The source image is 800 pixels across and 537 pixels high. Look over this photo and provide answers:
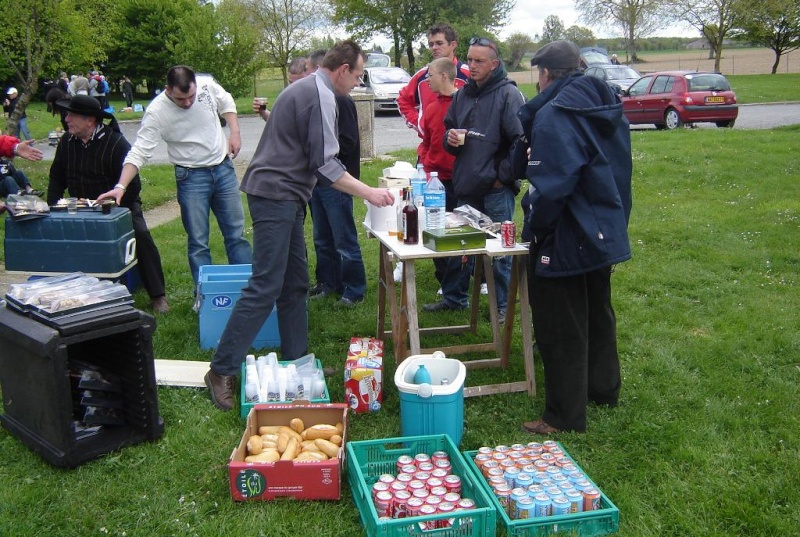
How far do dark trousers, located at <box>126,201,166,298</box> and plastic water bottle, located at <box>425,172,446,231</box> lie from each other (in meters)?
2.52

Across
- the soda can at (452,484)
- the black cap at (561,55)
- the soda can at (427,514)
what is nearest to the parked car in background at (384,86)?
the black cap at (561,55)

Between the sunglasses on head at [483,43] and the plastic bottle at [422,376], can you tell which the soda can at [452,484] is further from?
the sunglasses on head at [483,43]

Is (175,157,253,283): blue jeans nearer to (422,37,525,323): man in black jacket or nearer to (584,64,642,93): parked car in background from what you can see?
(422,37,525,323): man in black jacket

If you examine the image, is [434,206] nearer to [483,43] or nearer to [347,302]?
[483,43]

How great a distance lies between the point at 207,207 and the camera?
559 cm

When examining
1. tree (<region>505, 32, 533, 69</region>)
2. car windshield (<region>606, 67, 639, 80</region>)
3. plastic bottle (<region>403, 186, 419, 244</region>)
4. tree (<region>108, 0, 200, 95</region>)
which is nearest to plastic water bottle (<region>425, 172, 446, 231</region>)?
plastic bottle (<region>403, 186, 419, 244</region>)

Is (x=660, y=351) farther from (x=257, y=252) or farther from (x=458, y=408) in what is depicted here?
(x=257, y=252)

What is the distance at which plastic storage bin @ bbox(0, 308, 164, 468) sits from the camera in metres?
3.32

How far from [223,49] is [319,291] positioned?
933 inches

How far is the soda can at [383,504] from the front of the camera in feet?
9.76

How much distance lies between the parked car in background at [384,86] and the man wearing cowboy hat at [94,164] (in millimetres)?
17306

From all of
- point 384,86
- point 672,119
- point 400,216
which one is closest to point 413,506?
point 400,216

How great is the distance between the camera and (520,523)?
2.96 metres

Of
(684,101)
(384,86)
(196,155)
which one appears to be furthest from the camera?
(384,86)
